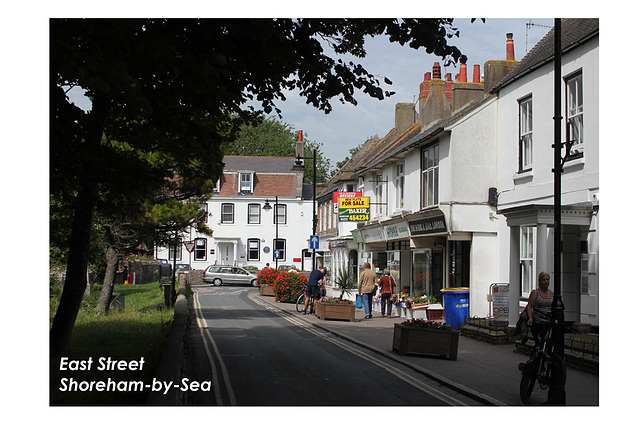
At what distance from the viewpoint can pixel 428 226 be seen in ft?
72.4

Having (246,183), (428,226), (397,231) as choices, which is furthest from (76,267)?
(246,183)

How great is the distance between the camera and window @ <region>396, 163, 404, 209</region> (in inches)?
1039

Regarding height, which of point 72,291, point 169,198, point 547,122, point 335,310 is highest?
point 547,122

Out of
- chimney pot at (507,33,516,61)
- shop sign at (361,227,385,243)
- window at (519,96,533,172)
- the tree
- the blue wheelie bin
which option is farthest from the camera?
shop sign at (361,227,385,243)

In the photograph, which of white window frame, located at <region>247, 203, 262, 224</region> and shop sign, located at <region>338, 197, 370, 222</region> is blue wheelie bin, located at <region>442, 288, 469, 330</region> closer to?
shop sign, located at <region>338, 197, 370, 222</region>

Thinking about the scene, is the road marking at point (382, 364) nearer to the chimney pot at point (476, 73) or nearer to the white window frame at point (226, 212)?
the chimney pot at point (476, 73)

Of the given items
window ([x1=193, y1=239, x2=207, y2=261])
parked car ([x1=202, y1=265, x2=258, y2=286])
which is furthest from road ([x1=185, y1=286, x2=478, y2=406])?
window ([x1=193, y1=239, x2=207, y2=261])

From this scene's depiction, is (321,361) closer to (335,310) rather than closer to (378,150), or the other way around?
(335,310)

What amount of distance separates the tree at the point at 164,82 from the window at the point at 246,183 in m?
50.1

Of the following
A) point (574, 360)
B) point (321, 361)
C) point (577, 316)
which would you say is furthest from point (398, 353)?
point (577, 316)

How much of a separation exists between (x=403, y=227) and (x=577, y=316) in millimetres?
10283

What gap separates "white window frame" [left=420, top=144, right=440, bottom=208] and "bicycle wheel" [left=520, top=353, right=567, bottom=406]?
42.6 ft

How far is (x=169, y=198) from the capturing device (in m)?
22.0
